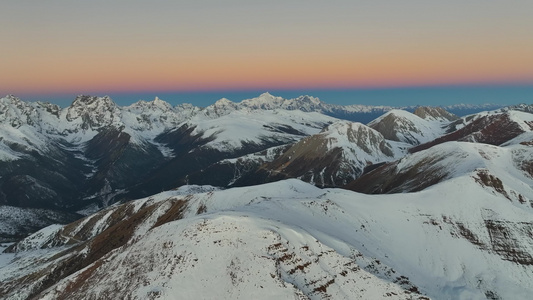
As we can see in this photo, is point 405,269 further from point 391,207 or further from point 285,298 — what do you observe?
point 285,298

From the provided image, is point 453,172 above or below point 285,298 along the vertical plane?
below

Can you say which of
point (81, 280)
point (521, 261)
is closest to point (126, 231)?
point (81, 280)

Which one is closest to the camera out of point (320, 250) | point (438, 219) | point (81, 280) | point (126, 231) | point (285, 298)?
point (285, 298)

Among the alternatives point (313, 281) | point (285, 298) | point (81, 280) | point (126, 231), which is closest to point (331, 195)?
point (313, 281)

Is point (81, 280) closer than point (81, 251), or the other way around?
point (81, 280)

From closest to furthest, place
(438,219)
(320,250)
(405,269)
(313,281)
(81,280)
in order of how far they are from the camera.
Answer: (313,281) → (320,250) → (81,280) → (405,269) → (438,219)

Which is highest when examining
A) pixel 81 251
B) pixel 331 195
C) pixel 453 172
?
pixel 331 195
